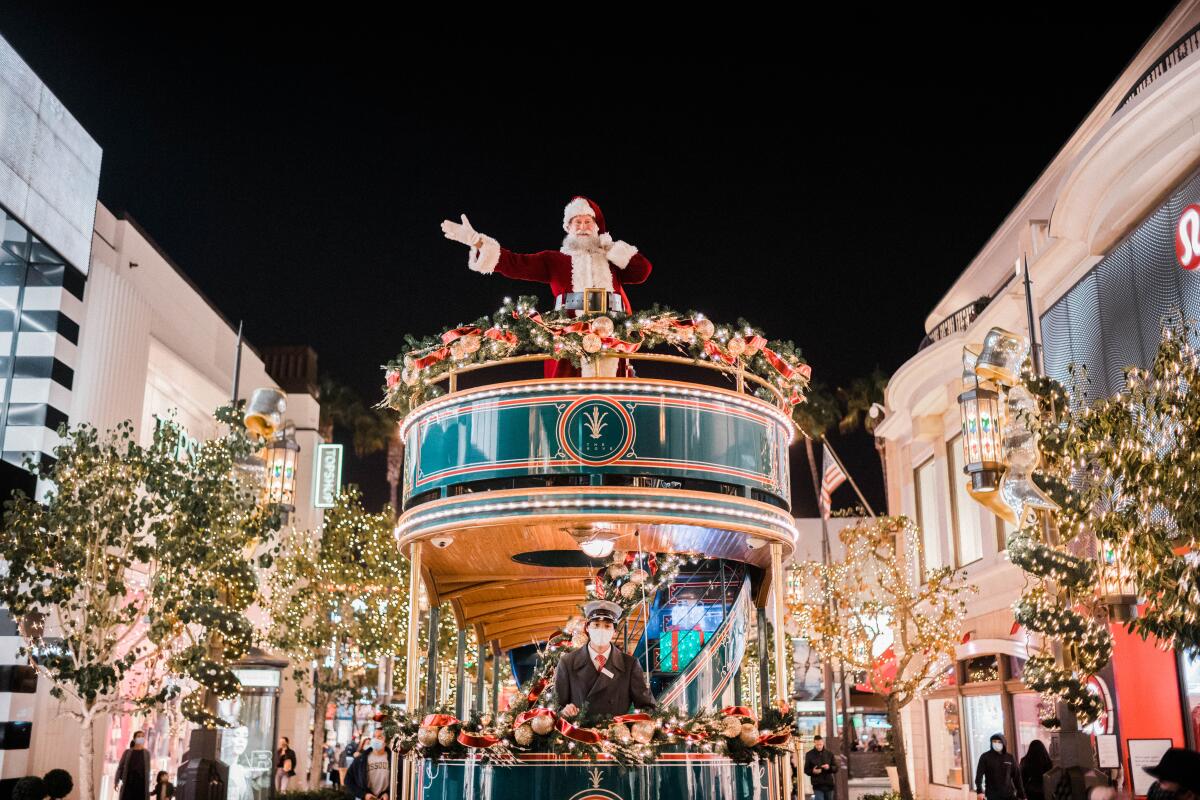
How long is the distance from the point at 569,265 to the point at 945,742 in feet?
79.0

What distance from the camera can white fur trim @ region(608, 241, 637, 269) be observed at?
41.4ft

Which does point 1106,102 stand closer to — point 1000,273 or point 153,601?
point 1000,273

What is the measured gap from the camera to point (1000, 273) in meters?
30.0

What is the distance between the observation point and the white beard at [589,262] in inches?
501

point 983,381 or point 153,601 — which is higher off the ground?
point 983,381

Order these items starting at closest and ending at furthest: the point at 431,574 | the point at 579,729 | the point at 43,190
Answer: the point at 579,729 < the point at 431,574 < the point at 43,190

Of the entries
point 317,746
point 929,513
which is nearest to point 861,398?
point 929,513

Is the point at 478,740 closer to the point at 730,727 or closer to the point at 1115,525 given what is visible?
the point at 730,727

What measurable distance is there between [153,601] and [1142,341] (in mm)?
15844

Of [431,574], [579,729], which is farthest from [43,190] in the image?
[579,729]

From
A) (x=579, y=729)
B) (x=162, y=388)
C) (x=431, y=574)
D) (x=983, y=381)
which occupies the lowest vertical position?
(x=579, y=729)

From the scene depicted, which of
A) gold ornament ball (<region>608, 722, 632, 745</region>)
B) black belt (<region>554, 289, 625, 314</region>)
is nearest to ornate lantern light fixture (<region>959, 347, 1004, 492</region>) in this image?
black belt (<region>554, 289, 625, 314</region>)

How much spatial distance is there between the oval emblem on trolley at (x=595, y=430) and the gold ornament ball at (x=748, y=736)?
8.43ft

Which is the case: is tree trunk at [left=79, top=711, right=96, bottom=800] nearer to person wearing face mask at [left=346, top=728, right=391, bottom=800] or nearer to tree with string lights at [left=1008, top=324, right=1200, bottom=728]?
person wearing face mask at [left=346, top=728, right=391, bottom=800]
